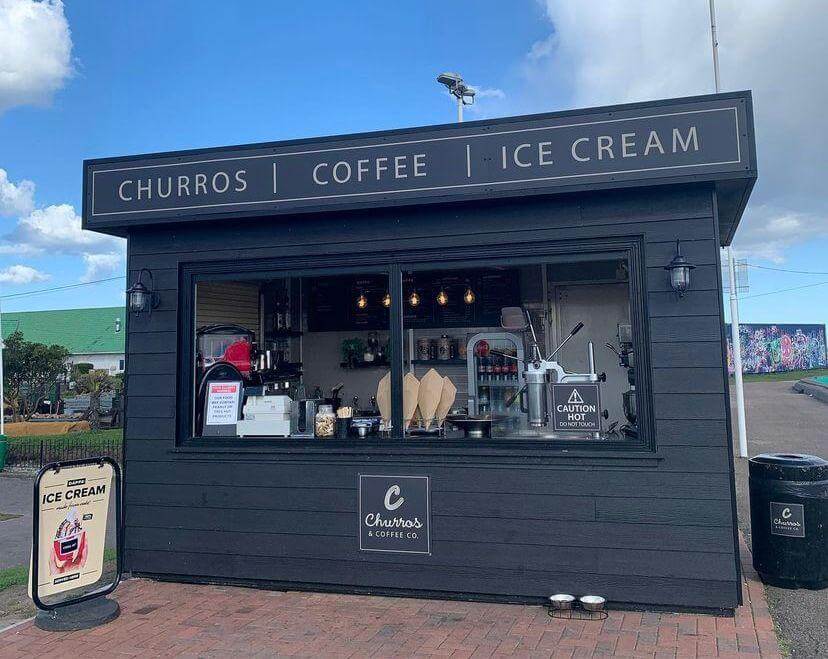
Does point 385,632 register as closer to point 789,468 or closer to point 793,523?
point 793,523

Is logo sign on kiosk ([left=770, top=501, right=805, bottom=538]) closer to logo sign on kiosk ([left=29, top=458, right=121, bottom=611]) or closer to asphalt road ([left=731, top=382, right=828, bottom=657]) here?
asphalt road ([left=731, top=382, right=828, bottom=657])

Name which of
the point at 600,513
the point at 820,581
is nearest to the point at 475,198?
the point at 600,513

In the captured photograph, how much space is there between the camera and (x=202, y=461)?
5492 mm

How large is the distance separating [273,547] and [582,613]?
2.33m

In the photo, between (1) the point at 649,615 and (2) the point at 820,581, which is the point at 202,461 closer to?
(1) the point at 649,615

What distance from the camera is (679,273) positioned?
4508mm

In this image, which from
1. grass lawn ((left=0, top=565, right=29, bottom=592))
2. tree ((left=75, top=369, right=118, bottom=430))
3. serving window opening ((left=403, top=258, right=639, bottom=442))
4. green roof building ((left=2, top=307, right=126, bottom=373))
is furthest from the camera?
green roof building ((left=2, top=307, right=126, bottom=373))

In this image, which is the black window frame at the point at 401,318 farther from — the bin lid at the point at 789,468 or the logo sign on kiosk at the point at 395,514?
the bin lid at the point at 789,468

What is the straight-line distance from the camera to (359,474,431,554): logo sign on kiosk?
5.00 metres

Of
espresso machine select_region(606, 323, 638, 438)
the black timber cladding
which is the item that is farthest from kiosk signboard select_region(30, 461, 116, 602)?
espresso machine select_region(606, 323, 638, 438)

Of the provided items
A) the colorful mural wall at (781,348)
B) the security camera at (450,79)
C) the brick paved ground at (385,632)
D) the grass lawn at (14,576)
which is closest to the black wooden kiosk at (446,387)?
the brick paved ground at (385,632)

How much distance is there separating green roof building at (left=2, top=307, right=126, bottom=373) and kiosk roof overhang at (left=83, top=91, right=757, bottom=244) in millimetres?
28043

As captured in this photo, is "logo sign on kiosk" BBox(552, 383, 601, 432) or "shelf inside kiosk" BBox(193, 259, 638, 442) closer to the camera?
"logo sign on kiosk" BBox(552, 383, 601, 432)

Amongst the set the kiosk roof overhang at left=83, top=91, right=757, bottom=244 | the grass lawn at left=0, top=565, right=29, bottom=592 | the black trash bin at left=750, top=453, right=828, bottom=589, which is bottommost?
the grass lawn at left=0, top=565, right=29, bottom=592
